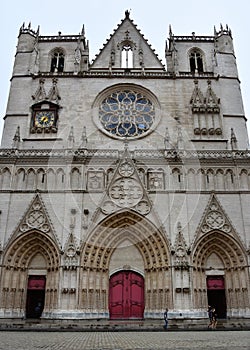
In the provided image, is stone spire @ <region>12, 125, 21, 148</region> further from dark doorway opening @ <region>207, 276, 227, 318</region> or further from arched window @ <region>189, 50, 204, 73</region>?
dark doorway opening @ <region>207, 276, 227, 318</region>

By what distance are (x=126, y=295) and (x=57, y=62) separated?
1801 centimetres

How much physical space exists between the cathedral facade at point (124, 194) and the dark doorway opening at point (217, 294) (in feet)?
0.18

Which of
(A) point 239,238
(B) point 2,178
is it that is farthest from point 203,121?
(B) point 2,178

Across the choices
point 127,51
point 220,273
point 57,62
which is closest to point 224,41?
point 127,51

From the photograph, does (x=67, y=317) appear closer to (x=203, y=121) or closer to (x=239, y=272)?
(x=239, y=272)

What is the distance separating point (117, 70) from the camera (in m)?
25.0

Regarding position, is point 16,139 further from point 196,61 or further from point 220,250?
point 196,61

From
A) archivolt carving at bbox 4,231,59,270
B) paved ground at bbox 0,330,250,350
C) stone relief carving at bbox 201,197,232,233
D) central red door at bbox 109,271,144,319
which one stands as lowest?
paved ground at bbox 0,330,250,350

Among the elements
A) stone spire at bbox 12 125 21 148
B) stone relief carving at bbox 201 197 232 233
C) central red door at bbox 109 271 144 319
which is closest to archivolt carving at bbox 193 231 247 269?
stone relief carving at bbox 201 197 232 233

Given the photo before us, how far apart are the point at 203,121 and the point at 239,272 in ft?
33.0

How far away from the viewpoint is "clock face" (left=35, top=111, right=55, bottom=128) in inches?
883

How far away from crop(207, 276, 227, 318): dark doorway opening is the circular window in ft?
33.8

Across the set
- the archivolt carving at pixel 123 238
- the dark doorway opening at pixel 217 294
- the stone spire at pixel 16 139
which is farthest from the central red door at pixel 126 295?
the stone spire at pixel 16 139

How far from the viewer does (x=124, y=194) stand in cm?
1969
